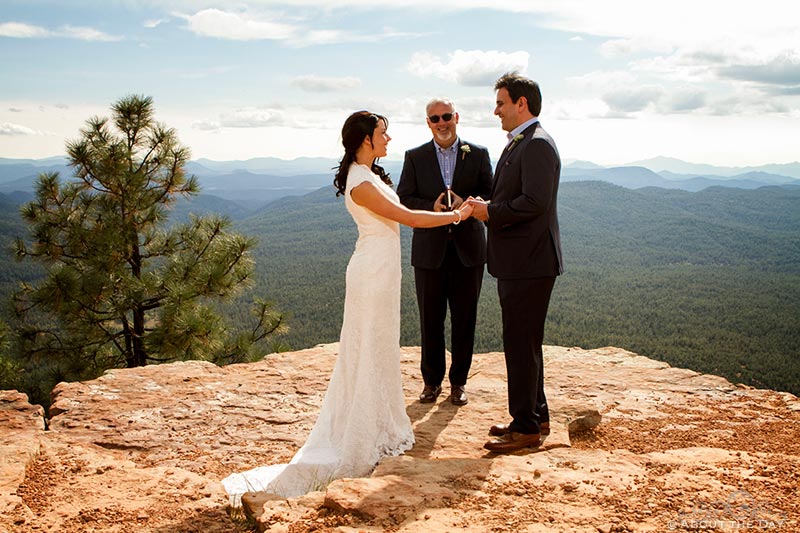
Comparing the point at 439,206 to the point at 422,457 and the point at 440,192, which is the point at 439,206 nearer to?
the point at 440,192

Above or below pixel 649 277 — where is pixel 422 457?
above

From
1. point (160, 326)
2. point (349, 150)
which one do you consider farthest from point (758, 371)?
point (349, 150)

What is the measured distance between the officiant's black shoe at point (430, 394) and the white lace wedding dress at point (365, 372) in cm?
85

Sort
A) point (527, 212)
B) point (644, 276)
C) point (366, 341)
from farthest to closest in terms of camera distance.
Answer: point (644, 276)
point (366, 341)
point (527, 212)

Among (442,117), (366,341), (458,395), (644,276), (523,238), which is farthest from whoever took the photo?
(644,276)

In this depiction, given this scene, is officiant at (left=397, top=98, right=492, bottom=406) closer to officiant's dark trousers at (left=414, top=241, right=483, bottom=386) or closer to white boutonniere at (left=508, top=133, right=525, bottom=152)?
officiant's dark trousers at (left=414, top=241, right=483, bottom=386)

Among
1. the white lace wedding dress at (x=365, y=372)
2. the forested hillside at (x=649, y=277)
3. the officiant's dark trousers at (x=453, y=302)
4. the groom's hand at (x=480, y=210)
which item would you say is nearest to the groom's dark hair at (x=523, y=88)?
the groom's hand at (x=480, y=210)

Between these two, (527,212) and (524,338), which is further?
(524,338)

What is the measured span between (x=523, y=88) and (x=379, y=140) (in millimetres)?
931

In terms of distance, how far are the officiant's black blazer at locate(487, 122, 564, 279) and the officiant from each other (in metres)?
0.80

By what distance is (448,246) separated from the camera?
184 inches

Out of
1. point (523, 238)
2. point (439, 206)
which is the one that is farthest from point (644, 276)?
point (523, 238)

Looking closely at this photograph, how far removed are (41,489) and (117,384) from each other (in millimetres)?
2088

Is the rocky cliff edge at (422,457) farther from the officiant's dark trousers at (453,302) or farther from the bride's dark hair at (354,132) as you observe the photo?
the bride's dark hair at (354,132)
